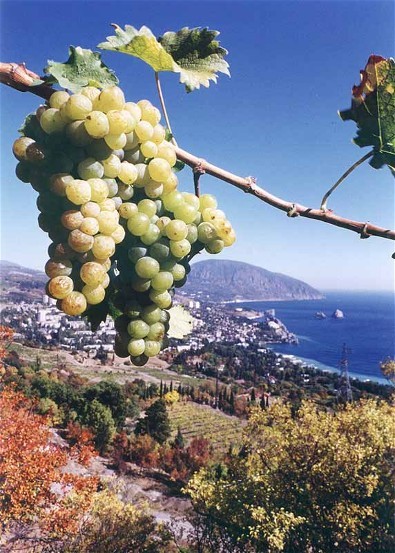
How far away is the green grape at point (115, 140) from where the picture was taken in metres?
0.84

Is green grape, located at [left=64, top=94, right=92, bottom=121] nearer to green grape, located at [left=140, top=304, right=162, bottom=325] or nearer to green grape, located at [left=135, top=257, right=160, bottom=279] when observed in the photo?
green grape, located at [left=135, top=257, right=160, bottom=279]

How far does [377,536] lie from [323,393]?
4097cm

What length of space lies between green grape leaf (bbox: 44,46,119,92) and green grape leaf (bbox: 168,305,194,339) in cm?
61

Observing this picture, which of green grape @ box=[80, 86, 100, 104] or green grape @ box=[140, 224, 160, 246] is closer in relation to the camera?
green grape @ box=[80, 86, 100, 104]

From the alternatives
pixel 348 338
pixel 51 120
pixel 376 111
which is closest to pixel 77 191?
pixel 51 120

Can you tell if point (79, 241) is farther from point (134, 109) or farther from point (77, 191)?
point (134, 109)

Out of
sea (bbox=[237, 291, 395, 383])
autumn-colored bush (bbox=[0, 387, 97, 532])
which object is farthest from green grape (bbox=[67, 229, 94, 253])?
sea (bbox=[237, 291, 395, 383])

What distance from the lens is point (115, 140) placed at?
33.5 inches

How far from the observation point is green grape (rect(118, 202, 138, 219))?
3.04 ft

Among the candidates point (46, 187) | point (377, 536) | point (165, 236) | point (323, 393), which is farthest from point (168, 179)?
point (323, 393)

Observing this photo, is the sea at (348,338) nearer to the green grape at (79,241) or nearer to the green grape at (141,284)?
the green grape at (141,284)

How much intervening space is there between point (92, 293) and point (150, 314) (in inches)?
6.9

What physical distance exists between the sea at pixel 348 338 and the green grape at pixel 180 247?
246 ft

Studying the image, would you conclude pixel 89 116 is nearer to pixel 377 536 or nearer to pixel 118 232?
pixel 118 232
